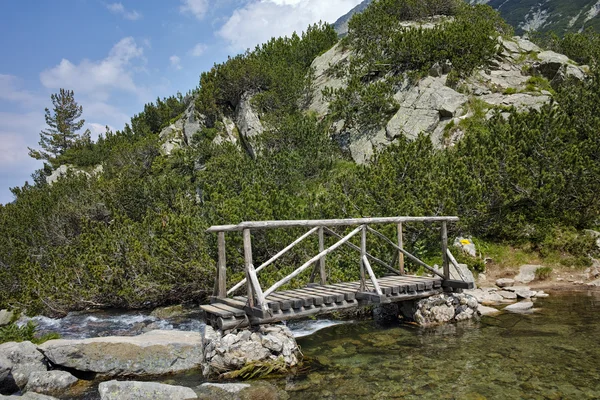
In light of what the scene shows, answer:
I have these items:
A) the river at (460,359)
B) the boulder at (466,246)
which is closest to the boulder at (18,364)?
the river at (460,359)

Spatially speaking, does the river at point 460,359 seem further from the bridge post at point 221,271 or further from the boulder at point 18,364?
the boulder at point 18,364

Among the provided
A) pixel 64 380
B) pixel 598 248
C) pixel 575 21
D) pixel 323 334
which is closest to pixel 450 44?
pixel 598 248

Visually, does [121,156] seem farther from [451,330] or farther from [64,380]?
[451,330]

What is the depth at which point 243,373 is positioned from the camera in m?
7.96

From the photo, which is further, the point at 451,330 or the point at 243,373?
the point at 451,330

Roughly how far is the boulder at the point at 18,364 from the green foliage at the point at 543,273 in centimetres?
1588

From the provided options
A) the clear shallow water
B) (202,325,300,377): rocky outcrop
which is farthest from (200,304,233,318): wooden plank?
the clear shallow water

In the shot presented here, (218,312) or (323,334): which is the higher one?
(218,312)

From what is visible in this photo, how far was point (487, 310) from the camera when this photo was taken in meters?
12.1

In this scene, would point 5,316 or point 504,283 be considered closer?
point 504,283

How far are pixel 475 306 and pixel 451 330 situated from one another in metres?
1.62

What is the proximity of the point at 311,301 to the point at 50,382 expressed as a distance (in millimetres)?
5625

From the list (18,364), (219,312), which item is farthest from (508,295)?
(18,364)

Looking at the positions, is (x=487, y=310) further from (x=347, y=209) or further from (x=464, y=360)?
(x=347, y=209)
